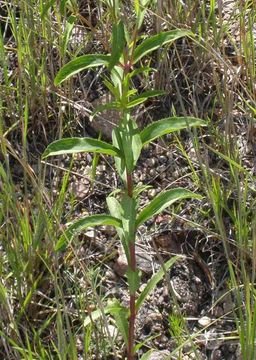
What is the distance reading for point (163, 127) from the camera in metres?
1.49

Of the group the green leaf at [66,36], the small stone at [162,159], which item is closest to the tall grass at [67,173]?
the green leaf at [66,36]

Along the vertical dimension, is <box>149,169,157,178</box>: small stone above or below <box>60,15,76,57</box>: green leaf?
below

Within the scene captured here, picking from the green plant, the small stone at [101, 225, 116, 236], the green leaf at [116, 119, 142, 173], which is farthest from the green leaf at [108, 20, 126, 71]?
the small stone at [101, 225, 116, 236]

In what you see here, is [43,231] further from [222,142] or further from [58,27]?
[58,27]

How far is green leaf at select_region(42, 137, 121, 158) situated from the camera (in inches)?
57.6

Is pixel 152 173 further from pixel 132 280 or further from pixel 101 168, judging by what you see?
pixel 132 280

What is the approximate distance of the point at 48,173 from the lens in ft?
6.56

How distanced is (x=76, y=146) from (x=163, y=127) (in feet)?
0.57

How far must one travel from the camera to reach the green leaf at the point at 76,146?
4.80ft

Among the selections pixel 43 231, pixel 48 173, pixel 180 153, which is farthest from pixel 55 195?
pixel 180 153

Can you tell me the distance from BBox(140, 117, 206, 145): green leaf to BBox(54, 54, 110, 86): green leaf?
0.51ft

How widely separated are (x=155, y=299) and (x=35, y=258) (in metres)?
0.31

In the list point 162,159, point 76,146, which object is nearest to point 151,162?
point 162,159

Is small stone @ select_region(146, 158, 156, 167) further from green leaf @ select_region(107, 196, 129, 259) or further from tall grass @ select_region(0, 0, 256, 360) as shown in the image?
green leaf @ select_region(107, 196, 129, 259)
